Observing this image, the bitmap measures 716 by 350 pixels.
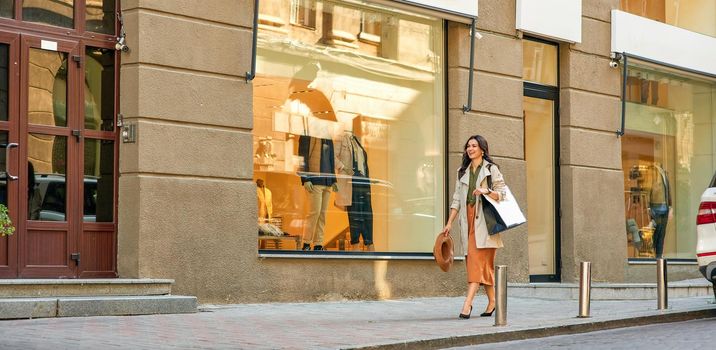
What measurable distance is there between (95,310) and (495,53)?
7.47 m

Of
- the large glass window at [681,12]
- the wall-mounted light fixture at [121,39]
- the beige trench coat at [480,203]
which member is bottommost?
the beige trench coat at [480,203]

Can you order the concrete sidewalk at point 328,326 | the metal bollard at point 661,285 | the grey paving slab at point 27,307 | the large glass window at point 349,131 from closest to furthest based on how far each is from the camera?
the concrete sidewalk at point 328,326 < the grey paving slab at point 27,307 < the metal bollard at point 661,285 < the large glass window at point 349,131

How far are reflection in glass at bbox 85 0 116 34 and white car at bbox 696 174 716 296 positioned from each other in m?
6.65

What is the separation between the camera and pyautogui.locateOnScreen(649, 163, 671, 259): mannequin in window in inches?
778

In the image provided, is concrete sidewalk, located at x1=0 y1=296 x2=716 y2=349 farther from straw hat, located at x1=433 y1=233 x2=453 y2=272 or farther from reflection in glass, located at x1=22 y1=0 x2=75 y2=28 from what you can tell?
reflection in glass, located at x1=22 y1=0 x2=75 y2=28

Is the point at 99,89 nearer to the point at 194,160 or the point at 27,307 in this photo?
the point at 194,160

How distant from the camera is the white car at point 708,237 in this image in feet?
41.5

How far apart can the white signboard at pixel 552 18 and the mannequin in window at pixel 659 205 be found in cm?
344

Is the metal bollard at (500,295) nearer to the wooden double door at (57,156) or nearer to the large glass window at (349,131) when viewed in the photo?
the large glass window at (349,131)

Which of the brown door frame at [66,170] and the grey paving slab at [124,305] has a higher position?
the brown door frame at [66,170]

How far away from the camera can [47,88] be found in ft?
40.0

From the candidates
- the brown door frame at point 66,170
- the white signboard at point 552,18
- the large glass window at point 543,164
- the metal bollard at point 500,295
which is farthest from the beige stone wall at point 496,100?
the brown door frame at point 66,170

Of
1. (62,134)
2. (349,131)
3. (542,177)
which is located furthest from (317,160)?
(542,177)

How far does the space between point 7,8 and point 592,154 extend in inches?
373
